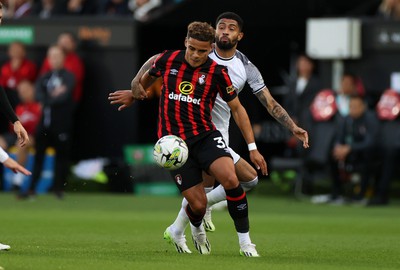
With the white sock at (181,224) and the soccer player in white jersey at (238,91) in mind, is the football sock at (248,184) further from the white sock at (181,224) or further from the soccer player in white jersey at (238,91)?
the white sock at (181,224)

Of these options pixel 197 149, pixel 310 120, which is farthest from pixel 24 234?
pixel 310 120

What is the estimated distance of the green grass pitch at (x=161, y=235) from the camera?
10570mm

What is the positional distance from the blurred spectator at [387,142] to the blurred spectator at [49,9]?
6.92 m

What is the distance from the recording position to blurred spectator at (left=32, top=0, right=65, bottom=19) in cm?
2420

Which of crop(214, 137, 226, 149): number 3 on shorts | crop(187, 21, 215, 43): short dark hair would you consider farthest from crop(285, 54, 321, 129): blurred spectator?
crop(187, 21, 215, 43): short dark hair

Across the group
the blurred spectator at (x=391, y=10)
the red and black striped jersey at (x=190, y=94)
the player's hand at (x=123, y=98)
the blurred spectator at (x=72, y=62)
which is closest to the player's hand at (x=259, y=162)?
the red and black striped jersey at (x=190, y=94)

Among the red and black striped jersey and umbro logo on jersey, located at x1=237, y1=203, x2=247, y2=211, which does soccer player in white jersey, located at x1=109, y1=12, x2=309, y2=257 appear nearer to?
the red and black striped jersey

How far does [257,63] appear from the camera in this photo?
23.8m

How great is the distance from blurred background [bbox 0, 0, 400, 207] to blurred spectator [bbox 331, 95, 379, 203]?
0.17ft

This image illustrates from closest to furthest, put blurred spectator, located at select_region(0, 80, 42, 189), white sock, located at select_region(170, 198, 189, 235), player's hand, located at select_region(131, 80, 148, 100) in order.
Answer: player's hand, located at select_region(131, 80, 148, 100) < white sock, located at select_region(170, 198, 189, 235) < blurred spectator, located at select_region(0, 80, 42, 189)

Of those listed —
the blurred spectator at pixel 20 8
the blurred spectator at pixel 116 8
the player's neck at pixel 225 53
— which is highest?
the player's neck at pixel 225 53

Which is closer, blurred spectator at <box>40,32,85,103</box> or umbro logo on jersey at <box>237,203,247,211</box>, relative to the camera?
umbro logo on jersey at <box>237,203,247,211</box>

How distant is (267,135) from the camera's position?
77.4 feet

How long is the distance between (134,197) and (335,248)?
32.8 ft
